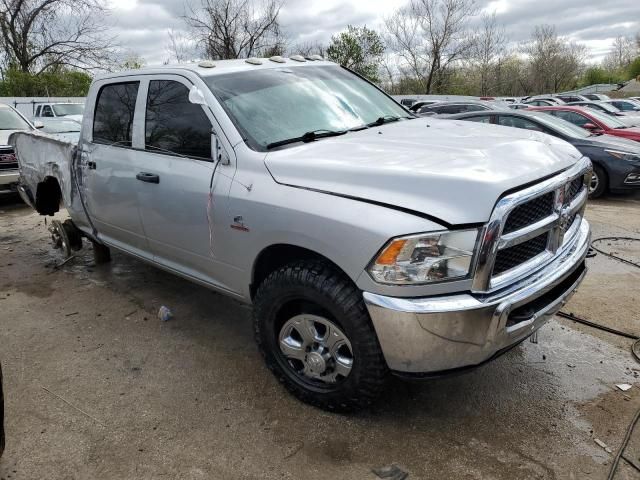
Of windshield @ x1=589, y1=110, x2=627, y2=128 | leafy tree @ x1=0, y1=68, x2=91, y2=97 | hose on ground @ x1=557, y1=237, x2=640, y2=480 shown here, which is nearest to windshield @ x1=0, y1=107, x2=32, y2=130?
hose on ground @ x1=557, y1=237, x2=640, y2=480

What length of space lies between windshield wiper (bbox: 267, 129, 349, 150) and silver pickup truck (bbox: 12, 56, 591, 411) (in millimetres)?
16

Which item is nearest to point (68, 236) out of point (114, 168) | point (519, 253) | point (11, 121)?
point (114, 168)

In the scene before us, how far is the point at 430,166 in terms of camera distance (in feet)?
8.19

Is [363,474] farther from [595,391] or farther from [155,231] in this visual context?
[155,231]

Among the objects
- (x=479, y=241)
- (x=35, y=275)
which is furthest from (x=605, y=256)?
(x=35, y=275)

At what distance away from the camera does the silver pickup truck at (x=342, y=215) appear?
2.29 metres

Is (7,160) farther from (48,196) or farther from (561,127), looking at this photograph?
(561,127)

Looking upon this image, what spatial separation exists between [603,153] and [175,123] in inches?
288

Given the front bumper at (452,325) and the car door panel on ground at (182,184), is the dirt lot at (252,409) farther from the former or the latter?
the car door panel on ground at (182,184)

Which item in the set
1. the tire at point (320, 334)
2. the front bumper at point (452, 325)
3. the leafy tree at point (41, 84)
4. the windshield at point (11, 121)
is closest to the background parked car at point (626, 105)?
the windshield at point (11, 121)

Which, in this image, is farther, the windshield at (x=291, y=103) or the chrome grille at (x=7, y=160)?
the chrome grille at (x=7, y=160)

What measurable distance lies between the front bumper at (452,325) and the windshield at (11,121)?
9331 mm

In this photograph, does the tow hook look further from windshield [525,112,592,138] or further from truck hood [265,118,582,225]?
windshield [525,112,592,138]

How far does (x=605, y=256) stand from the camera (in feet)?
17.9
